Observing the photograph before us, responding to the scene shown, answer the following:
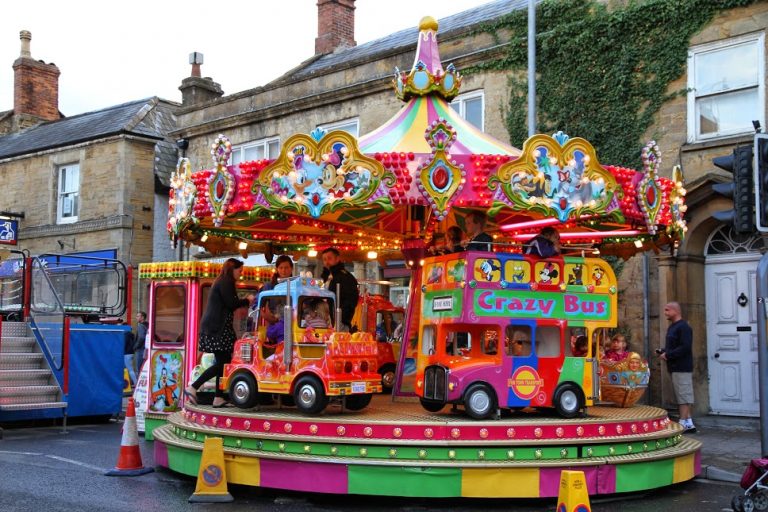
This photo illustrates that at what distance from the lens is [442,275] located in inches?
385

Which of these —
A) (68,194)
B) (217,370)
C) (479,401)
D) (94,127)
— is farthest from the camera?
(94,127)

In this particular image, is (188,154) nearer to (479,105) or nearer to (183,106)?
(183,106)

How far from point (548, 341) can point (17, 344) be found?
10190 mm

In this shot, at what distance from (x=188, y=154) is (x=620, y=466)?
19304mm

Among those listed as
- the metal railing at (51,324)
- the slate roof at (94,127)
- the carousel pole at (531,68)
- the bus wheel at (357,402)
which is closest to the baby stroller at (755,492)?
the bus wheel at (357,402)

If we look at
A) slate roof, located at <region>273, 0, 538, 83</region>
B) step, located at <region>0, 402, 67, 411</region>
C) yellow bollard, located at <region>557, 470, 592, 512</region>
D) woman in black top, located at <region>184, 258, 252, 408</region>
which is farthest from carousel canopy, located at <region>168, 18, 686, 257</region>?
slate roof, located at <region>273, 0, 538, 83</region>

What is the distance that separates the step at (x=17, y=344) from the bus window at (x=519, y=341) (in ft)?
31.7

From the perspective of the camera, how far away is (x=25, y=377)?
48.0 feet

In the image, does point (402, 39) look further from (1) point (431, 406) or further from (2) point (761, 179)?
(2) point (761, 179)

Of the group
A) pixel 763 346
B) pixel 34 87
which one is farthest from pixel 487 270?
pixel 34 87

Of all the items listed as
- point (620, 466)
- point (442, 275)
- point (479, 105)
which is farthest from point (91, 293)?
point (620, 466)

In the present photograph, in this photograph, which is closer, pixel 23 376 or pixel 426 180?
pixel 426 180

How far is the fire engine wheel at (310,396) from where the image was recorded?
9.13 meters

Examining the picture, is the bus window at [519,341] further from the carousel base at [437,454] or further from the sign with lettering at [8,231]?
the sign with lettering at [8,231]
